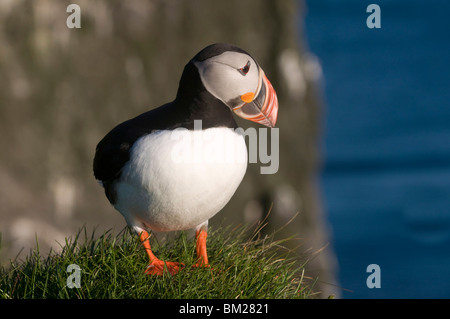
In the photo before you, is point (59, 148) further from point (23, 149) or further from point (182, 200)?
point (182, 200)

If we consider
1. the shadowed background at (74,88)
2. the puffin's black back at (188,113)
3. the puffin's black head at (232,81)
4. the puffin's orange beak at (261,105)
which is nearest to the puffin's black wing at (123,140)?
the puffin's black back at (188,113)

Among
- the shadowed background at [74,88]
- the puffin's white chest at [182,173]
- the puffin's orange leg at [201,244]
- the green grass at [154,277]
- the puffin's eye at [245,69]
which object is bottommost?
the green grass at [154,277]

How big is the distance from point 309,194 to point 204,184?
32.9 feet

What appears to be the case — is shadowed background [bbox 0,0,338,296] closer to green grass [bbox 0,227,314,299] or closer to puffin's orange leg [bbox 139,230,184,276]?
green grass [bbox 0,227,314,299]

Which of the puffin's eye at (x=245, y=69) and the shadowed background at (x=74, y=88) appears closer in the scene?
the puffin's eye at (x=245, y=69)

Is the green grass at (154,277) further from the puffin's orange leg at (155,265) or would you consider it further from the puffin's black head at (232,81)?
the puffin's black head at (232,81)

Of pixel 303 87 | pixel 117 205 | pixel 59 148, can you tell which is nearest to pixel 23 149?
pixel 59 148

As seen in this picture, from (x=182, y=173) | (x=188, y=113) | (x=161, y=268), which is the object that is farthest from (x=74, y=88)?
(x=182, y=173)

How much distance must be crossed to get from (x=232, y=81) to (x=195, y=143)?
321 mm

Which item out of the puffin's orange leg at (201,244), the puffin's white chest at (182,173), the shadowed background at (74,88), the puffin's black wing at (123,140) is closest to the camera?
the puffin's white chest at (182,173)

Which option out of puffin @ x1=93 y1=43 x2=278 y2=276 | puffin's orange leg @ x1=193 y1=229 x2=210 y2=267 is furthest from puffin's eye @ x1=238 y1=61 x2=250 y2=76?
puffin's orange leg @ x1=193 y1=229 x2=210 y2=267

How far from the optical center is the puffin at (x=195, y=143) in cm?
290

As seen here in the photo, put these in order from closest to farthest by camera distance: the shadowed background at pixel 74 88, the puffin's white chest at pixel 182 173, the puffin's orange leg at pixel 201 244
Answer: the puffin's white chest at pixel 182 173 < the puffin's orange leg at pixel 201 244 < the shadowed background at pixel 74 88

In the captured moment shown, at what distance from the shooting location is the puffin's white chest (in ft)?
9.47
